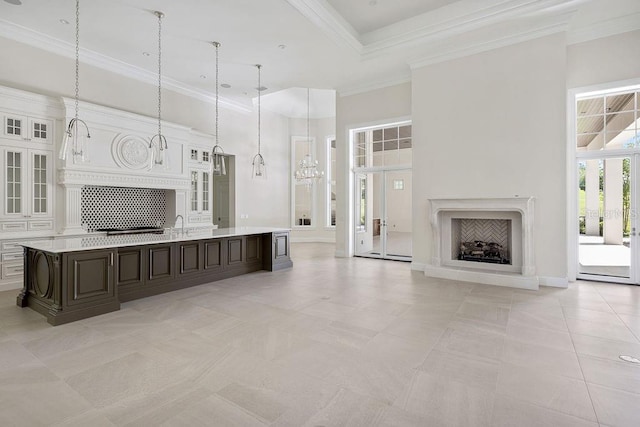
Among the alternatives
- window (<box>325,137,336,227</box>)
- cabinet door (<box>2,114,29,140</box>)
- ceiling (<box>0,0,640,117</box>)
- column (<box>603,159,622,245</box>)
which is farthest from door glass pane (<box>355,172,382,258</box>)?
cabinet door (<box>2,114,29,140</box>)

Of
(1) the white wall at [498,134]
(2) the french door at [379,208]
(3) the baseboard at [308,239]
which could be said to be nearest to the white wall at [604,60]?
(1) the white wall at [498,134]

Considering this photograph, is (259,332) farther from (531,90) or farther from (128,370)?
(531,90)

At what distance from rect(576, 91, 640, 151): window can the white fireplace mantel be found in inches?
66.6

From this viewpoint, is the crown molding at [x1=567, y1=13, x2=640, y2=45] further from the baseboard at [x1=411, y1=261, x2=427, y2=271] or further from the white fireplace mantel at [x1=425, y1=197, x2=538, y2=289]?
the baseboard at [x1=411, y1=261, x2=427, y2=271]

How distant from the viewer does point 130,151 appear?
669cm

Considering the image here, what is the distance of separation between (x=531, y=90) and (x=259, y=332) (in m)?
5.65

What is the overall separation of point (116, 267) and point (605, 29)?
8191 millimetres

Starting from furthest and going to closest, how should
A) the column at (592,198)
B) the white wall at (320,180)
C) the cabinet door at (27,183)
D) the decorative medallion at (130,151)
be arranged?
the white wall at (320,180)
the decorative medallion at (130,151)
the column at (592,198)
the cabinet door at (27,183)

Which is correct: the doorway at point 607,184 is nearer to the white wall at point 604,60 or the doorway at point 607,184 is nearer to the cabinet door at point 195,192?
the white wall at point 604,60

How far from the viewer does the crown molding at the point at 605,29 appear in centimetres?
518

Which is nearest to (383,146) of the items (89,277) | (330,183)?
(330,183)

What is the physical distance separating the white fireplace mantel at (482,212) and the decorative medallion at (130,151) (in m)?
5.93

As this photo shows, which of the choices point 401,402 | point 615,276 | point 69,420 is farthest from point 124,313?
point 615,276

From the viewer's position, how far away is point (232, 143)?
938cm
